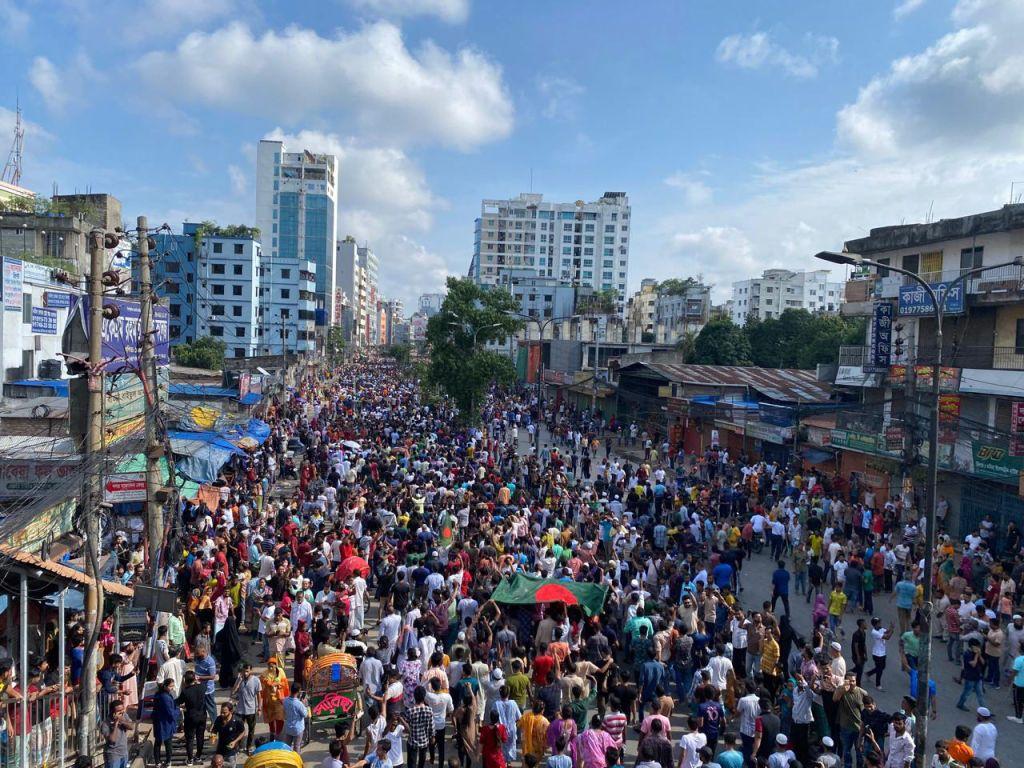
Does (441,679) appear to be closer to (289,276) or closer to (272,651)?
(272,651)

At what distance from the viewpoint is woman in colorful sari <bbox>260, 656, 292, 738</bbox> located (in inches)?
364

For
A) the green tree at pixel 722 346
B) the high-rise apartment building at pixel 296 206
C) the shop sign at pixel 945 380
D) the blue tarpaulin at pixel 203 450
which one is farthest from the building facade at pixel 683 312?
the blue tarpaulin at pixel 203 450

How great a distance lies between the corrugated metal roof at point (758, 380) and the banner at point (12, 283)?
26.3m

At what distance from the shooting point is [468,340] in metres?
41.6

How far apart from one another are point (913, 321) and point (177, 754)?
88.0 feet

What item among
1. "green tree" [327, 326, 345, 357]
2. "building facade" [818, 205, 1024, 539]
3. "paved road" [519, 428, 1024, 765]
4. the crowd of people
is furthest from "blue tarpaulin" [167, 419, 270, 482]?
"green tree" [327, 326, 345, 357]

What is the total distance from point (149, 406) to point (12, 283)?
20570 mm

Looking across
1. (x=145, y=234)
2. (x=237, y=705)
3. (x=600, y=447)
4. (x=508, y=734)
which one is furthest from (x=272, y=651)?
(x=600, y=447)

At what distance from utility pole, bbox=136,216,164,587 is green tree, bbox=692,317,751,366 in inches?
1955

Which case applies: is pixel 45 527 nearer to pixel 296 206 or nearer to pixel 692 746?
pixel 692 746

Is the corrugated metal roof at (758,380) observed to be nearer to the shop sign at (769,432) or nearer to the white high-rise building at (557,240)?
the shop sign at (769,432)

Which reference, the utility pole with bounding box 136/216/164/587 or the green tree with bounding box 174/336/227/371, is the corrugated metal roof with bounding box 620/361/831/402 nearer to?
the utility pole with bounding box 136/216/164/587

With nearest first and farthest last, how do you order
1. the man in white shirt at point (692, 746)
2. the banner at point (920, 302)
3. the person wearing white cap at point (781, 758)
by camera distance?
the person wearing white cap at point (781, 758), the man in white shirt at point (692, 746), the banner at point (920, 302)

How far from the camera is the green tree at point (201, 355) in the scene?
177 ft
